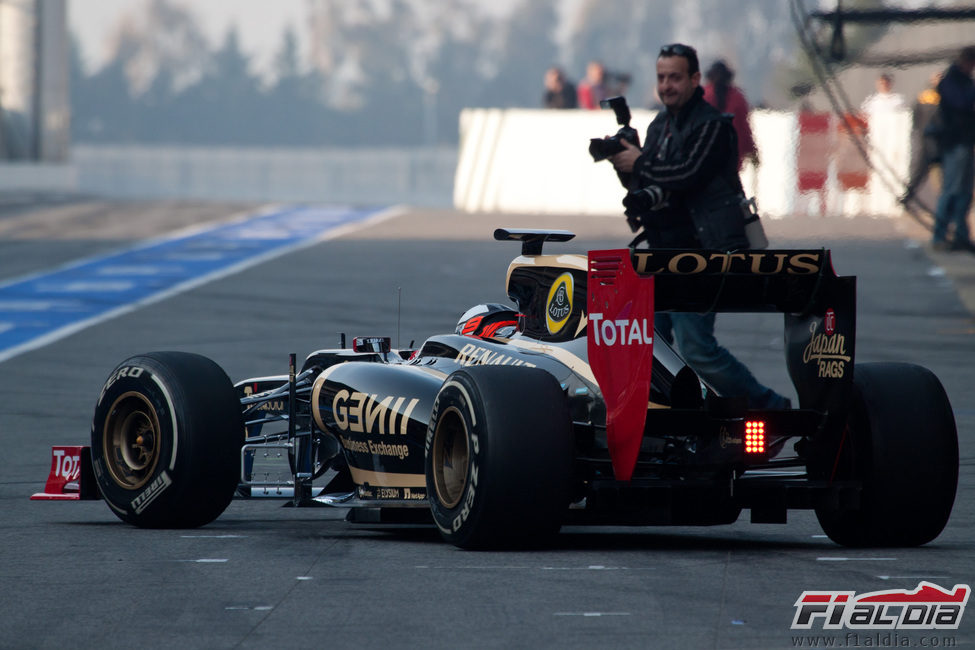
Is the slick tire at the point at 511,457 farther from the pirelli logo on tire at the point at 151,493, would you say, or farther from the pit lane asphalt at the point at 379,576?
the pirelli logo on tire at the point at 151,493

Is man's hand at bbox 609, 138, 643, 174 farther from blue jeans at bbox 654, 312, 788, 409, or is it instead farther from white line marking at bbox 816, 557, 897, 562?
white line marking at bbox 816, 557, 897, 562

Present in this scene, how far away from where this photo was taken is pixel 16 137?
36.7m

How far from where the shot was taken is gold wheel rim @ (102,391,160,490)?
302 inches

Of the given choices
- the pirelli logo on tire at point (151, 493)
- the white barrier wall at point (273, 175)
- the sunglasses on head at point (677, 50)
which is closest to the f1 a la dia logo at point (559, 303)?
the sunglasses on head at point (677, 50)

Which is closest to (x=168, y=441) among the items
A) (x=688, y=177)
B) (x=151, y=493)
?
(x=151, y=493)

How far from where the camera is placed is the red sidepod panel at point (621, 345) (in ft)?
21.1

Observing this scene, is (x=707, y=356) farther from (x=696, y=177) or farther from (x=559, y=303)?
(x=559, y=303)

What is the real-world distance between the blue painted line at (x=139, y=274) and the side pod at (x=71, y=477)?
709 cm

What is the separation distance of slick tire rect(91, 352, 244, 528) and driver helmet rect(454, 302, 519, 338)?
114 centimetres

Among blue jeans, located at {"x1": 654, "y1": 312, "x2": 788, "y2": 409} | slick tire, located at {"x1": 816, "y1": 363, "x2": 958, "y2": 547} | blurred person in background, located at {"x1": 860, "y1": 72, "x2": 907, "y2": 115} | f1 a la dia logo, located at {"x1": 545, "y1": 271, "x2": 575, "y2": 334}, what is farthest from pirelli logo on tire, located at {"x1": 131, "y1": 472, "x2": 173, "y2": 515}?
blurred person in background, located at {"x1": 860, "y1": 72, "x2": 907, "y2": 115}

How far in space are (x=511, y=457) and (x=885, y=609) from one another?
1.44m

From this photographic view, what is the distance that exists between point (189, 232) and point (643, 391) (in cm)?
1953

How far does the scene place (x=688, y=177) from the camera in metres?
8.19
